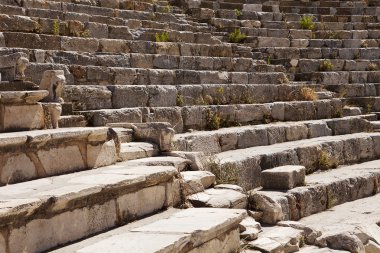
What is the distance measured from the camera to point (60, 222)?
410cm

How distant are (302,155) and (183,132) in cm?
176

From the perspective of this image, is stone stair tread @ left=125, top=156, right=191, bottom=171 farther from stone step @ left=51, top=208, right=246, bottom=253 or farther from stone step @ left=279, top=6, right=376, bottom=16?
stone step @ left=279, top=6, right=376, bottom=16

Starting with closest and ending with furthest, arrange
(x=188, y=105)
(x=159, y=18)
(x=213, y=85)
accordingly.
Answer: (x=188, y=105) → (x=213, y=85) → (x=159, y=18)

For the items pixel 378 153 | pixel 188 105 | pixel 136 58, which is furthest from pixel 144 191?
pixel 378 153

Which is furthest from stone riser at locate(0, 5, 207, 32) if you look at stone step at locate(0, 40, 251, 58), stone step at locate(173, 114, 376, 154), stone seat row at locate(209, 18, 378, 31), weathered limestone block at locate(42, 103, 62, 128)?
weathered limestone block at locate(42, 103, 62, 128)

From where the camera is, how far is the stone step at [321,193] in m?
6.24

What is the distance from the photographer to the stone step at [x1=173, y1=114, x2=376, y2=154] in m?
7.73

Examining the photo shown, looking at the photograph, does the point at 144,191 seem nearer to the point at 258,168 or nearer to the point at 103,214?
the point at 103,214

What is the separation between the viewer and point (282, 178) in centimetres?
718

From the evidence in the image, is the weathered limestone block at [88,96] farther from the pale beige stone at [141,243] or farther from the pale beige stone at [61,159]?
the pale beige stone at [141,243]

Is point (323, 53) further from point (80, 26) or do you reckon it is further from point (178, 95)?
point (80, 26)

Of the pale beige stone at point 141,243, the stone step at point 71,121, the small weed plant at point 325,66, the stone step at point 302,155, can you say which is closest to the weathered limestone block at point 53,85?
the stone step at point 71,121

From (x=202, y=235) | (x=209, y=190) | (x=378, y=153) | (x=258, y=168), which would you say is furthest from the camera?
(x=378, y=153)

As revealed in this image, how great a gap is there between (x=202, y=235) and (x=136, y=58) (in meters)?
5.23
